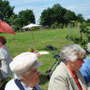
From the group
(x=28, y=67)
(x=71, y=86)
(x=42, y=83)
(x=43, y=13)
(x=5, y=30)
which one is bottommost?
(x=42, y=83)

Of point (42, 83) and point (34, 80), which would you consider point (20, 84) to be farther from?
point (42, 83)

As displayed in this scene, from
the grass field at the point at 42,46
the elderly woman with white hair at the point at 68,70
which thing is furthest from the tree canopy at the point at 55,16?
the elderly woman with white hair at the point at 68,70

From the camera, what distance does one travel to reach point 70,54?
2.48 m

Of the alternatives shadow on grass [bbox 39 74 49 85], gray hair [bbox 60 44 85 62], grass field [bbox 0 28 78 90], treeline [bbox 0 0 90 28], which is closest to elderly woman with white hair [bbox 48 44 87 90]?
gray hair [bbox 60 44 85 62]

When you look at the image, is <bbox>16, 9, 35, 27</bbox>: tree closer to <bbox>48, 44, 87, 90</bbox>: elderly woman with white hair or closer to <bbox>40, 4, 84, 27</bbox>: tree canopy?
<bbox>40, 4, 84, 27</bbox>: tree canopy

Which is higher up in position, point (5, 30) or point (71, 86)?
point (5, 30)

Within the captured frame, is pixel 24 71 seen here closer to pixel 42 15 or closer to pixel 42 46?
pixel 42 46

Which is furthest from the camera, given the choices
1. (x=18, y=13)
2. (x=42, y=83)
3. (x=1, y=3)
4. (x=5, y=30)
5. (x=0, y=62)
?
(x=18, y=13)

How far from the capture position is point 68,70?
2562 millimetres

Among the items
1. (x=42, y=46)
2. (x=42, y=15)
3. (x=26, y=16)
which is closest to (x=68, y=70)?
(x=42, y=46)

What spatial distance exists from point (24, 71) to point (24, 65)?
6cm

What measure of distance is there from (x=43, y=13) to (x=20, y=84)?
81.8m

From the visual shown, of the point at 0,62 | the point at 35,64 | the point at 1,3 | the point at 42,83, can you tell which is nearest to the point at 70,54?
the point at 35,64

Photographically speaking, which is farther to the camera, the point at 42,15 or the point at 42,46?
the point at 42,15
